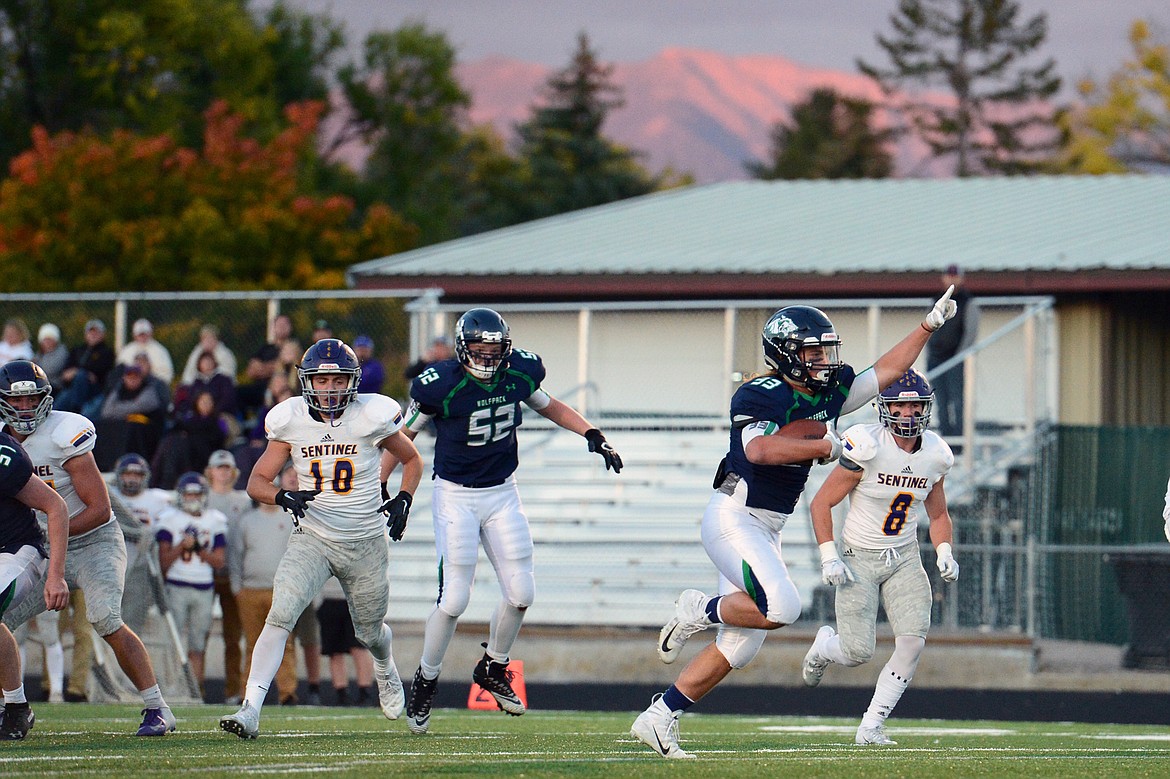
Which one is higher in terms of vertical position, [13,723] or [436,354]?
[436,354]

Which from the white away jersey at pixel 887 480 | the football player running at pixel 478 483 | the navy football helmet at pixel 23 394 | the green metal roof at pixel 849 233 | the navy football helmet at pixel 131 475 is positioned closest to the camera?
the navy football helmet at pixel 23 394

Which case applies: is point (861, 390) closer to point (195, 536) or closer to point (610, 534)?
point (195, 536)

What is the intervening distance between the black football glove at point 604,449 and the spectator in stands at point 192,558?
545 cm

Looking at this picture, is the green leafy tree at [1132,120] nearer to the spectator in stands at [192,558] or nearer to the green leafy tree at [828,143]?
the green leafy tree at [828,143]

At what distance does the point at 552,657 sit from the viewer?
1520 cm

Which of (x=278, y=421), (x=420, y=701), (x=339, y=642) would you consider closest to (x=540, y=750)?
(x=420, y=701)

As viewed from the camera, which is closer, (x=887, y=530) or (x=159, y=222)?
(x=887, y=530)

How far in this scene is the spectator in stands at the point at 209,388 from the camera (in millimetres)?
15578

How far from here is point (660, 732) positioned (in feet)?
23.6

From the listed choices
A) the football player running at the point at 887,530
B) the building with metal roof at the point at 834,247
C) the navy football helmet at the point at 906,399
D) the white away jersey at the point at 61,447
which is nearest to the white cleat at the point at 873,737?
the football player running at the point at 887,530

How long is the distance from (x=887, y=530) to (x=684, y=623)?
Result: 5.15 ft

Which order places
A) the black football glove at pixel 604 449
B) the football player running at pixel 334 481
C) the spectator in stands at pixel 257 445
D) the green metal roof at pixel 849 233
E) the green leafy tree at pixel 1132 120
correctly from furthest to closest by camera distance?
1. the green leafy tree at pixel 1132 120
2. the green metal roof at pixel 849 233
3. the spectator in stands at pixel 257 445
4. the black football glove at pixel 604 449
5. the football player running at pixel 334 481

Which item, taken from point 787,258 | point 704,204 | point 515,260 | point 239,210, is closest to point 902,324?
point 787,258

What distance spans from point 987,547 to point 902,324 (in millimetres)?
3633
